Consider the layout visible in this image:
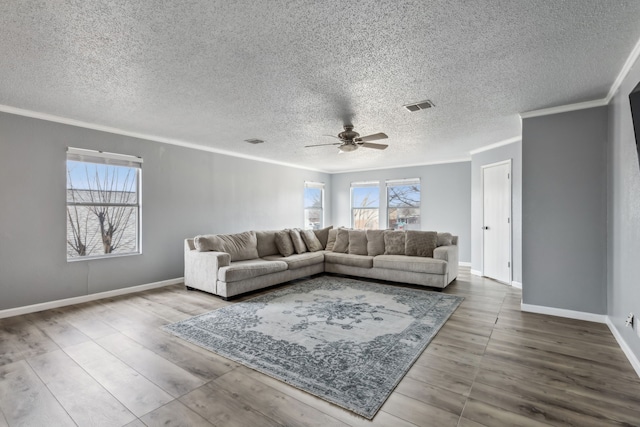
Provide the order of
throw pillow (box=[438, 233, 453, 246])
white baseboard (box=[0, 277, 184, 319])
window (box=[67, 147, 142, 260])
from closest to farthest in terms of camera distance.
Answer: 1. white baseboard (box=[0, 277, 184, 319])
2. window (box=[67, 147, 142, 260])
3. throw pillow (box=[438, 233, 453, 246])

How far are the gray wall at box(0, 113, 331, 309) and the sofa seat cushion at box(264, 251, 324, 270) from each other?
59.0 inches

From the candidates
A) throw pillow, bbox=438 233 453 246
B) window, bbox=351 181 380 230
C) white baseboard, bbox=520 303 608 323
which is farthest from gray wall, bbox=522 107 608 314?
window, bbox=351 181 380 230

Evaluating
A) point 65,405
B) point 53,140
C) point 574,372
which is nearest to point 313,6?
point 65,405

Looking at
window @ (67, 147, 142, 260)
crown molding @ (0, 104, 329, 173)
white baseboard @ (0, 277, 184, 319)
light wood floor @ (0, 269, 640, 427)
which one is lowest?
light wood floor @ (0, 269, 640, 427)

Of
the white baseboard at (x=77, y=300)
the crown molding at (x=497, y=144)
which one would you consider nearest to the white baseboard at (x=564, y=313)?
the crown molding at (x=497, y=144)

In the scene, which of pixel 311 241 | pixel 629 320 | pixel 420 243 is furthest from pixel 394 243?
pixel 629 320

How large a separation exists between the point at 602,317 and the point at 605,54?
277cm

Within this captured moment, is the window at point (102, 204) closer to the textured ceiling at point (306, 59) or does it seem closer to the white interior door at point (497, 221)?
the textured ceiling at point (306, 59)

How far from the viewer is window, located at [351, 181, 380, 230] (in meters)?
8.40

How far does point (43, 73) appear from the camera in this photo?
2705 millimetres

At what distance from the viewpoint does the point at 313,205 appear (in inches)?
342

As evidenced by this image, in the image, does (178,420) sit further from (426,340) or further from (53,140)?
(53,140)

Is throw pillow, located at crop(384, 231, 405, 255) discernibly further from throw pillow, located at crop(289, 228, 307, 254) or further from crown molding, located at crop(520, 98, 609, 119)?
crown molding, located at crop(520, 98, 609, 119)

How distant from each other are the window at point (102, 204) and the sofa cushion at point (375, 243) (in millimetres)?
4043
